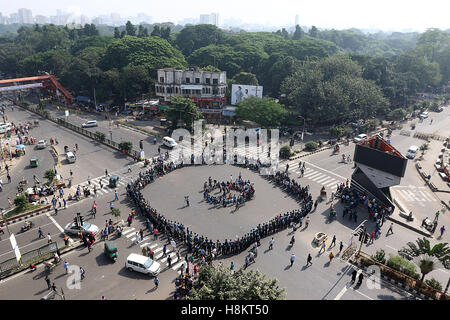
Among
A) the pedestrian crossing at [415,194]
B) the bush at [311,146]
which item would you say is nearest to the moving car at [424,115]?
the bush at [311,146]

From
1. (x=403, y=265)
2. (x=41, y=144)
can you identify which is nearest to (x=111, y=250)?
(x=403, y=265)

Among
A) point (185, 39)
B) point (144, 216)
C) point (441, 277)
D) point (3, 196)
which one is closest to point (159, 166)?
point (144, 216)

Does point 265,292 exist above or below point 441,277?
above

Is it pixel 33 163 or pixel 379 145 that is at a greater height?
pixel 379 145

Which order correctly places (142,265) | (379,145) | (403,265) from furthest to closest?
(379,145)
(142,265)
(403,265)

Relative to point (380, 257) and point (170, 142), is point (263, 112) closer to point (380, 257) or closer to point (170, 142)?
point (170, 142)

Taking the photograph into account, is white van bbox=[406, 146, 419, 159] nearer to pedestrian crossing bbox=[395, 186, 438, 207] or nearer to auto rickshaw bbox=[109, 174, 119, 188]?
pedestrian crossing bbox=[395, 186, 438, 207]

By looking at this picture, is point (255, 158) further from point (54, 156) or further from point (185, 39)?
point (185, 39)
